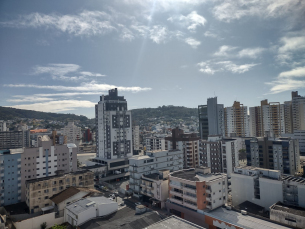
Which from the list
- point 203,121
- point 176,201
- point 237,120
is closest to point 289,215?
point 176,201

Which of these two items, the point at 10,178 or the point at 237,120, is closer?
the point at 10,178

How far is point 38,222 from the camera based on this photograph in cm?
3103

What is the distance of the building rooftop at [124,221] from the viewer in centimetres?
2625

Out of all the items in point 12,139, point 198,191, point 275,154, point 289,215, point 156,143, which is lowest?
point 289,215

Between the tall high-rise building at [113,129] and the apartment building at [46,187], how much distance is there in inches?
865

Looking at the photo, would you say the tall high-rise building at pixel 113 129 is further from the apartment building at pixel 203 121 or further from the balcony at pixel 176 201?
the apartment building at pixel 203 121

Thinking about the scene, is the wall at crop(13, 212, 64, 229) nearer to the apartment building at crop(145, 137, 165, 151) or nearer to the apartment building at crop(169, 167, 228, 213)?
the apartment building at crop(169, 167, 228, 213)

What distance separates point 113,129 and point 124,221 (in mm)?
42811

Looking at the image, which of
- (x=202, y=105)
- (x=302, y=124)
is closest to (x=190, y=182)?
(x=202, y=105)

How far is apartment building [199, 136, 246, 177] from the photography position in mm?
52656

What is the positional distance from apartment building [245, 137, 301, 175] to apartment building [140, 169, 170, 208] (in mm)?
27750

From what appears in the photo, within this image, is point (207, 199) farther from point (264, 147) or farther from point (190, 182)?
point (264, 147)

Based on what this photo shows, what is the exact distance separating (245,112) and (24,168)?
9438cm

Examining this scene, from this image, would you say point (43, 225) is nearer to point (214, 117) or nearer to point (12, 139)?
point (214, 117)
